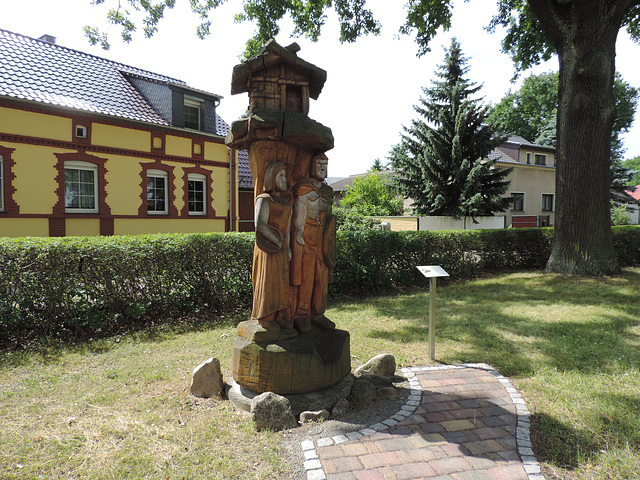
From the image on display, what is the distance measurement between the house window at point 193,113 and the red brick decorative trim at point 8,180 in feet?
19.6

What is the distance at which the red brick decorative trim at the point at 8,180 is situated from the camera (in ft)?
35.2

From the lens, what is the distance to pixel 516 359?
15.6 feet

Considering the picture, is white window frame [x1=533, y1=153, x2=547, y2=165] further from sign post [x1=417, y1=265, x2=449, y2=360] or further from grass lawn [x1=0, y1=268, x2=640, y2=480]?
sign post [x1=417, y1=265, x2=449, y2=360]

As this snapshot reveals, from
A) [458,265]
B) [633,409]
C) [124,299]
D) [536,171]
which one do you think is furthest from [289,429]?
[536,171]

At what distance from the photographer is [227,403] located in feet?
11.9

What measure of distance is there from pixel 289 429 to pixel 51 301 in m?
4.34

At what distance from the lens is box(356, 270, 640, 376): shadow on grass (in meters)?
4.82

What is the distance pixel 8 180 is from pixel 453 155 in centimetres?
1724

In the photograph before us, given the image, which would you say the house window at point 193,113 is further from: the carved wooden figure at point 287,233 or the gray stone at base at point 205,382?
the gray stone at base at point 205,382

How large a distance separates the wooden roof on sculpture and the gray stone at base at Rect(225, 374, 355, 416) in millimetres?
2945

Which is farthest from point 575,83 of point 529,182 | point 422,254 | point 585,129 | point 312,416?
point 529,182

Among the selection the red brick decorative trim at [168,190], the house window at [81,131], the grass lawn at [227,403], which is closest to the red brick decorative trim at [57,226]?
the red brick decorative trim at [168,190]

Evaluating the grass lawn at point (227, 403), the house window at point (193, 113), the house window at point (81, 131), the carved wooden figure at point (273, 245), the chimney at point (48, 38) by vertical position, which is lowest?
the grass lawn at point (227, 403)

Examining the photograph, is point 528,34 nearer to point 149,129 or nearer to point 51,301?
point 149,129
